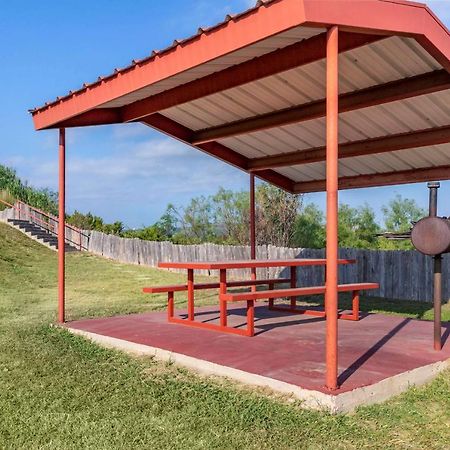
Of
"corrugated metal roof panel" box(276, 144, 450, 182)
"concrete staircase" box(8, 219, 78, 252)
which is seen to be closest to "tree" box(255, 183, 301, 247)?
"concrete staircase" box(8, 219, 78, 252)

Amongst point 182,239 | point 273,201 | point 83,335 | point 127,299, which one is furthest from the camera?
point 182,239

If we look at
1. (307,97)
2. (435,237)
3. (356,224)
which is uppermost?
(307,97)

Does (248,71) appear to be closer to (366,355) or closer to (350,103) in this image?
(350,103)

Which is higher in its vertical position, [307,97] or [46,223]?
[307,97]

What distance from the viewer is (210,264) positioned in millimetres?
7066

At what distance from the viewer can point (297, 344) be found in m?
6.41

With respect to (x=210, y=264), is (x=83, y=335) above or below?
below

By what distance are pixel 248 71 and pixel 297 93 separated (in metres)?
1.32

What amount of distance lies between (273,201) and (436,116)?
17.3 metres

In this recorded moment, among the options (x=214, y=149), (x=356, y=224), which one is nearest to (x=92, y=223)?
(x=356, y=224)

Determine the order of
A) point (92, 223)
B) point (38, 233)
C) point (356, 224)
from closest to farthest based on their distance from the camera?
point (38, 233)
point (356, 224)
point (92, 223)

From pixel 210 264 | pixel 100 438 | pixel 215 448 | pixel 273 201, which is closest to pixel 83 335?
pixel 210 264

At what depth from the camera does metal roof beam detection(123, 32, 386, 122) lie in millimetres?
5816

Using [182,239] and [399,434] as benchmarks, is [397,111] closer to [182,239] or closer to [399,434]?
[399,434]
